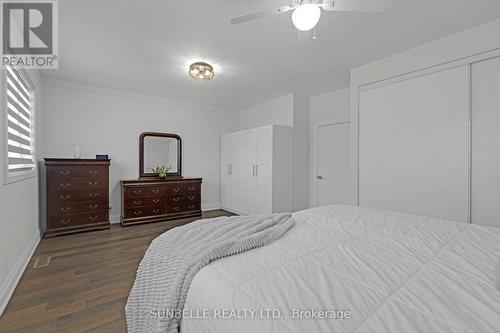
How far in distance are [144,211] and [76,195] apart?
1.04 m

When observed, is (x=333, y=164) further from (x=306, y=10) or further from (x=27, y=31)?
(x=27, y=31)

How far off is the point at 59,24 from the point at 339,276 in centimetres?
315

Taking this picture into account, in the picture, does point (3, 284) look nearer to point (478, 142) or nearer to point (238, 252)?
point (238, 252)

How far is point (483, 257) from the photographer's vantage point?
105 centimetres

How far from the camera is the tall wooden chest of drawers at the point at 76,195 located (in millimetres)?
3346

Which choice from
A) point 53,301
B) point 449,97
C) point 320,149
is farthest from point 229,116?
point 53,301

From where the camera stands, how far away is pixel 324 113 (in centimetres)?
439

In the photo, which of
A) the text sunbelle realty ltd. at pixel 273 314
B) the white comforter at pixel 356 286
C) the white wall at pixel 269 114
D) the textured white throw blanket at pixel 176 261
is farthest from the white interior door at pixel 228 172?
the text sunbelle realty ltd. at pixel 273 314

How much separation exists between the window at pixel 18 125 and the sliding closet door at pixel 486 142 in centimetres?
427

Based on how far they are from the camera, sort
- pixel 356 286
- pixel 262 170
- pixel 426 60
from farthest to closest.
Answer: pixel 262 170 < pixel 426 60 < pixel 356 286

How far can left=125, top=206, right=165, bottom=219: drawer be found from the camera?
398 centimetres

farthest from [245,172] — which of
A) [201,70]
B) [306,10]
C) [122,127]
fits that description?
[306,10]

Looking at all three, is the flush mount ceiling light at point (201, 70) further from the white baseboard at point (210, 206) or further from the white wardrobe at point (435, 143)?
the white baseboard at point (210, 206)

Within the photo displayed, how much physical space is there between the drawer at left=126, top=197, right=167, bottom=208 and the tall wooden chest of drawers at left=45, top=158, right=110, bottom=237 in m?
0.36
